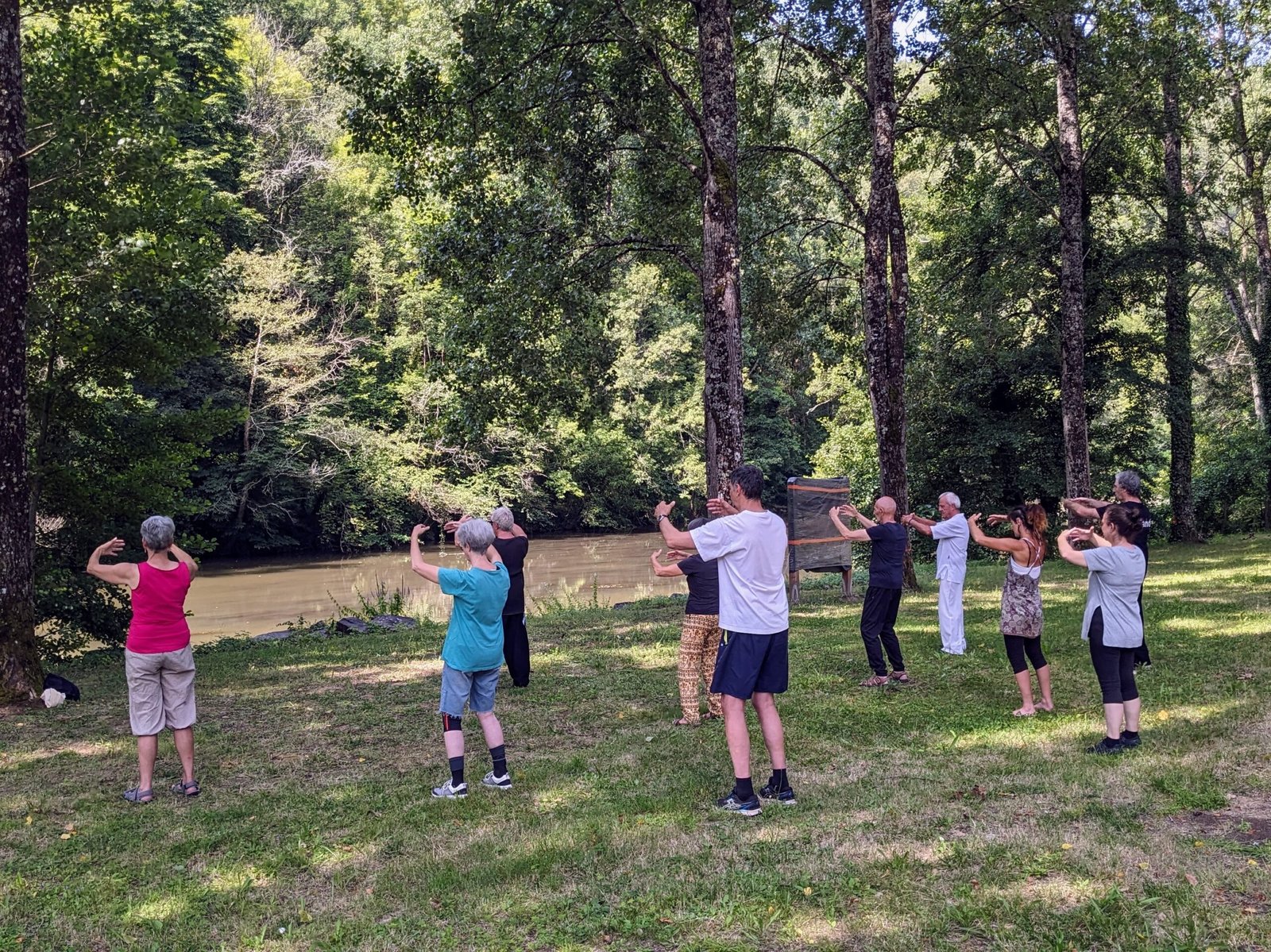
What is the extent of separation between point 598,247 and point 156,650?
8.53 meters

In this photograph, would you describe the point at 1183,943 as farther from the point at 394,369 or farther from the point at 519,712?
the point at 394,369

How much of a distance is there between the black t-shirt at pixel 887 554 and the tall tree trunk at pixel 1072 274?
1195cm

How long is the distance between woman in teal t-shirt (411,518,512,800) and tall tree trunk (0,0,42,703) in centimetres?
600

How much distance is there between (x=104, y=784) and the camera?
23.9 ft

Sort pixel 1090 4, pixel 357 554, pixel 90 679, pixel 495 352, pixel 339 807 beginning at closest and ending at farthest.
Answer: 1. pixel 339 807
2. pixel 90 679
3. pixel 495 352
4. pixel 1090 4
5. pixel 357 554

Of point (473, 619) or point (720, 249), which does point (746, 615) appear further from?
point (720, 249)

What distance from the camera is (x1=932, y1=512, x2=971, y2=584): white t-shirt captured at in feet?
32.7

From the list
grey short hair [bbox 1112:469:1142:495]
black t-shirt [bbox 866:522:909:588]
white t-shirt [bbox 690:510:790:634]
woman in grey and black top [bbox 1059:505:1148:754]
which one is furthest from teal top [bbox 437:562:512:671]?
grey short hair [bbox 1112:469:1142:495]

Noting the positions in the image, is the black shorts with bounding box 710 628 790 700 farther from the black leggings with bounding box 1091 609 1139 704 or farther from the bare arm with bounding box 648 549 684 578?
the black leggings with bounding box 1091 609 1139 704

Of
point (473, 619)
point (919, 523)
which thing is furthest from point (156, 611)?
point (919, 523)

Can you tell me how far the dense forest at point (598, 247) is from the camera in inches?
516

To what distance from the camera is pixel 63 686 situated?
423 inches

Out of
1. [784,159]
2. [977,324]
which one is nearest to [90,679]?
[784,159]

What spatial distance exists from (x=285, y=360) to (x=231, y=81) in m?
10.3
